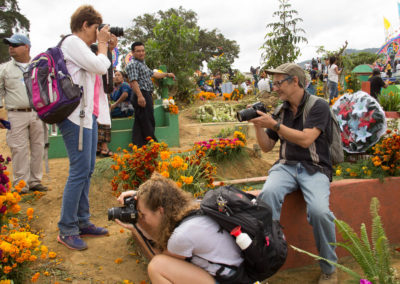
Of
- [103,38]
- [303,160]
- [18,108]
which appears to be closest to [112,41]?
[103,38]

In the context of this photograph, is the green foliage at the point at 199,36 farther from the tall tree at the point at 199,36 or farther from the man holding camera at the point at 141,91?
the man holding camera at the point at 141,91

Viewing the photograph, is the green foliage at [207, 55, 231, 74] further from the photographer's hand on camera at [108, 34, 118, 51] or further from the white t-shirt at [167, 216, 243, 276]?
the white t-shirt at [167, 216, 243, 276]

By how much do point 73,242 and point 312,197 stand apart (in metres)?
1.90

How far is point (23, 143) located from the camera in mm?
4016

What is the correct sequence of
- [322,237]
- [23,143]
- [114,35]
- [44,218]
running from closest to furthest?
[322,237], [114,35], [44,218], [23,143]

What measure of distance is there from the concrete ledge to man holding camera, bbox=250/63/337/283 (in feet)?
0.77

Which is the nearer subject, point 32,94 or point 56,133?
point 32,94

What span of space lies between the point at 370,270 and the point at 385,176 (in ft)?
5.41

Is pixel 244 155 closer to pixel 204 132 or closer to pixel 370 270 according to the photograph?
pixel 204 132

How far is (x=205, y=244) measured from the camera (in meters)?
1.86

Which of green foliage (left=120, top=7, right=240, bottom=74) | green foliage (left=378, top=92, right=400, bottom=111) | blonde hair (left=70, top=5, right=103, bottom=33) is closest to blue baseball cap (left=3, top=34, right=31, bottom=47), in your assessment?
blonde hair (left=70, top=5, right=103, bottom=33)

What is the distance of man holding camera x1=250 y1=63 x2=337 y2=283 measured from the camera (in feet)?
8.27

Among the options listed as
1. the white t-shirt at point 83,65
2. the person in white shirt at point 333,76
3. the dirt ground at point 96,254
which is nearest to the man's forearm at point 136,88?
the dirt ground at point 96,254

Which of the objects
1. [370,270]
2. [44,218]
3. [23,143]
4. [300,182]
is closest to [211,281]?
[370,270]
